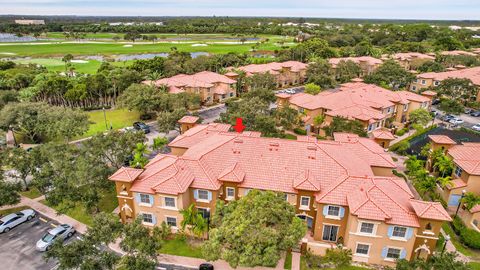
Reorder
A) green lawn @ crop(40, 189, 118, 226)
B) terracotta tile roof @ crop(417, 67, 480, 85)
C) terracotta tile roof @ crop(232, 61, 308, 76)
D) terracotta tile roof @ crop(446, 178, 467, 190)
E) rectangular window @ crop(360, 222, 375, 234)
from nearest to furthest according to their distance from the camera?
rectangular window @ crop(360, 222, 375, 234), green lawn @ crop(40, 189, 118, 226), terracotta tile roof @ crop(446, 178, 467, 190), terracotta tile roof @ crop(417, 67, 480, 85), terracotta tile roof @ crop(232, 61, 308, 76)

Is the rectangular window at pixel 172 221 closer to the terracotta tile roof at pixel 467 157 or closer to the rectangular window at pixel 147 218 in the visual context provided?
→ the rectangular window at pixel 147 218

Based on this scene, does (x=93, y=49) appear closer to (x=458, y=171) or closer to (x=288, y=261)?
(x=288, y=261)

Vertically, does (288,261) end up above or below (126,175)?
below

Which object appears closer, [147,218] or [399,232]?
[399,232]

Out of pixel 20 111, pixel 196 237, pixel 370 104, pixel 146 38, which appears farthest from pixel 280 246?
pixel 146 38

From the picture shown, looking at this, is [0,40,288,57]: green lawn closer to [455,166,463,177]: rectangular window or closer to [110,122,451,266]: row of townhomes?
[455,166,463,177]: rectangular window

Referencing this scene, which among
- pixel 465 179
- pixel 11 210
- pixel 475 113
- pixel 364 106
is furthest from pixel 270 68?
pixel 11 210

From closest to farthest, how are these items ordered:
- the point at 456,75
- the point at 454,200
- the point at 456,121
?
the point at 454,200
the point at 456,121
the point at 456,75

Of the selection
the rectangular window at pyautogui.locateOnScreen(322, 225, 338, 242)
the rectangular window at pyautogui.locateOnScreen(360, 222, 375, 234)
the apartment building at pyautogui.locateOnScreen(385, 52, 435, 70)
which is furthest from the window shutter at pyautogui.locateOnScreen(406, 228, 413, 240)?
the apartment building at pyautogui.locateOnScreen(385, 52, 435, 70)
